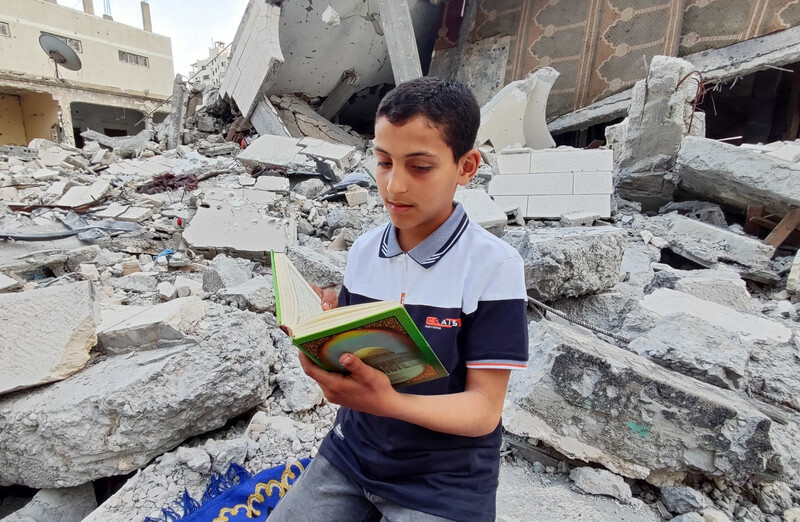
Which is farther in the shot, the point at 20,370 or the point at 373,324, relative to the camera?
the point at 20,370

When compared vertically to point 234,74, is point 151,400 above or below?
below

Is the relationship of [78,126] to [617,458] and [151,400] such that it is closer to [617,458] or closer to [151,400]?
[151,400]

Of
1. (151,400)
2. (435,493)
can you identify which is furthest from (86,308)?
(435,493)

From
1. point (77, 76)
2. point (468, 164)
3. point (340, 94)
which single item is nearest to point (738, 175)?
point (468, 164)

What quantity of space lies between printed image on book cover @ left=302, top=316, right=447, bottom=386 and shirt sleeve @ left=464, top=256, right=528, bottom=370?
122mm

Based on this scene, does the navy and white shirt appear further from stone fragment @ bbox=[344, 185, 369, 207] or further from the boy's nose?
stone fragment @ bbox=[344, 185, 369, 207]

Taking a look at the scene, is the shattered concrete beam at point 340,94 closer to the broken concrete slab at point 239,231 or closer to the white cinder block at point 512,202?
the broken concrete slab at point 239,231

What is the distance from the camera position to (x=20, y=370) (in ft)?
6.42

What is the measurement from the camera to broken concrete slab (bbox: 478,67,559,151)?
7184 mm

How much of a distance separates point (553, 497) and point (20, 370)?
7.88 feet

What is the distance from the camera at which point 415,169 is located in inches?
35.8

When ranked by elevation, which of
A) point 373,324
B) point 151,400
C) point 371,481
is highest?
point 373,324

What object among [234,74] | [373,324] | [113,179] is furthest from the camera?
[234,74]

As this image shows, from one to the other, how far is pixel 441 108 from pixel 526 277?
1815 millimetres
